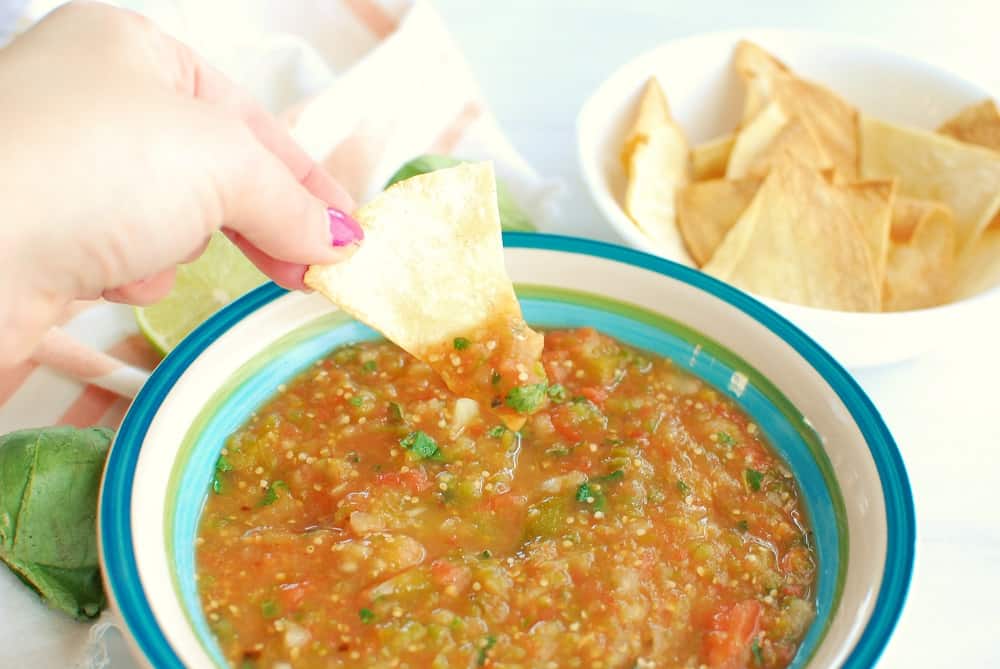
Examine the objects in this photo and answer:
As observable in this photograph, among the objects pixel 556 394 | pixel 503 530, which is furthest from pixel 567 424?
pixel 503 530

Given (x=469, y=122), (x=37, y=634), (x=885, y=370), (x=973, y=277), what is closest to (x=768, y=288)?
(x=885, y=370)

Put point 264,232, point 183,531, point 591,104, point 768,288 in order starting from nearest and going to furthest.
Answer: point 264,232 < point 183,531 < point 768,288 < point 591,104

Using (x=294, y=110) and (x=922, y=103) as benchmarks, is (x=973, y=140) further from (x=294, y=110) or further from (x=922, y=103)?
(x=294, y=110)

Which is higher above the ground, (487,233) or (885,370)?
(487,233)

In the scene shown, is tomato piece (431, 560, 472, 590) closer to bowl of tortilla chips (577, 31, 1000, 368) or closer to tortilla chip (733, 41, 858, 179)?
bowl of tortilla chips (577, 31, 1000, 368)

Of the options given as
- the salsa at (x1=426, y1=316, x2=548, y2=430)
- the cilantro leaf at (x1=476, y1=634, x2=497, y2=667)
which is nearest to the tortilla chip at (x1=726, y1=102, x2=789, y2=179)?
the salsa at (x1=426, y1=316, x2=548, y2=430)

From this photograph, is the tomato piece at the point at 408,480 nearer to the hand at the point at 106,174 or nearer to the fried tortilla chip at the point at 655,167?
the hand at the point at 106,174

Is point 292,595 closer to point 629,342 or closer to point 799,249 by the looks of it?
point 629,342
